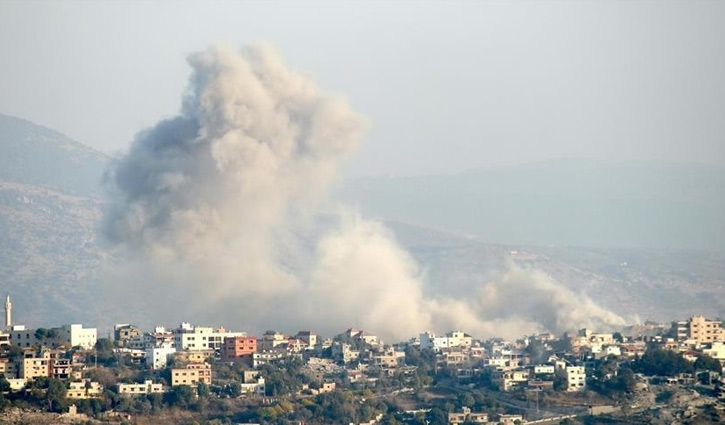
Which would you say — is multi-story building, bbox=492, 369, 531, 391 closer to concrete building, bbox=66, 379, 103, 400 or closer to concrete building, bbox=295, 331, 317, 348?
concrete building, bbox=295, 331, 317, 348

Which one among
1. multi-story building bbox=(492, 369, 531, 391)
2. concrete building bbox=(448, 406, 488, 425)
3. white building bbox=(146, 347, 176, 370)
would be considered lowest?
A: concrete building bbox=(448, 406, 488, 425)

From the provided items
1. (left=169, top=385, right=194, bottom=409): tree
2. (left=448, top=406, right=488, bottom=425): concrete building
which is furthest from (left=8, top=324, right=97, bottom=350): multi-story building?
(left=448, top=406, right=488, bottom=425): concrete building

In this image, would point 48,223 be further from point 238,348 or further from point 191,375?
point 191,375

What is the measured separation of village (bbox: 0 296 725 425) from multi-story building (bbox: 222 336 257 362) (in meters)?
0.07

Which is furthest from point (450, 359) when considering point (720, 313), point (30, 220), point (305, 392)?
point (30, 220)

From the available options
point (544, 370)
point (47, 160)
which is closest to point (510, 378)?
point (544, 370)

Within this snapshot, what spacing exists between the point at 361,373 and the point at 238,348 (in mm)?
4131

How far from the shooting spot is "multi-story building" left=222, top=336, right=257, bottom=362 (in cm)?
6738

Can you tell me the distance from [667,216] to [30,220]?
41.1 metres

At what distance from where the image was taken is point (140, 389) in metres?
60.1

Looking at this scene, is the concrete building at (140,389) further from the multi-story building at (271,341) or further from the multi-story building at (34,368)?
the multi-story building at (271,341)

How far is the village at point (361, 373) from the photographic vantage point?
5856 cm

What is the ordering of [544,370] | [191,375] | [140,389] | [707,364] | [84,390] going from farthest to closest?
1. [544,370]
2. [707,364]
3. [191,375]
4. [140,389]
5. [84,390]

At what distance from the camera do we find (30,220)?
129 m
